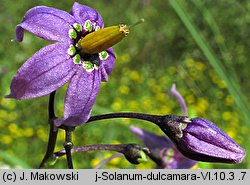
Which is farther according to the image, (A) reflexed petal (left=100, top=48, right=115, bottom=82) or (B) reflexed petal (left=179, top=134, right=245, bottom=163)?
(A) reflexed petal (left=100, top=48, right=115, bottom=82)

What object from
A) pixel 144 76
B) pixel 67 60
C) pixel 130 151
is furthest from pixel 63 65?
pixel 144 76

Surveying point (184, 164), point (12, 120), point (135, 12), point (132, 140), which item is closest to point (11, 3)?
point (135, 12)

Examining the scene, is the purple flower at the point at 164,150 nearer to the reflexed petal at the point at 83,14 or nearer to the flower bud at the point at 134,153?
the flower bud at the point at 134,153

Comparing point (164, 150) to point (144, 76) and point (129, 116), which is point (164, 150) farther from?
point (144, 76)

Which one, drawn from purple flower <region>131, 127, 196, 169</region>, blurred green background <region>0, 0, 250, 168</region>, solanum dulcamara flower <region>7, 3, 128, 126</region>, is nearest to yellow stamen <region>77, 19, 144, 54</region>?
solanum dulcamara flower <region>7, 3, 128, 126</region>

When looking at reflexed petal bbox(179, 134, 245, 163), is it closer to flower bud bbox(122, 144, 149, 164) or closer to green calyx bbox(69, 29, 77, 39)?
flower bud bbox(122, 144, 149, 164)

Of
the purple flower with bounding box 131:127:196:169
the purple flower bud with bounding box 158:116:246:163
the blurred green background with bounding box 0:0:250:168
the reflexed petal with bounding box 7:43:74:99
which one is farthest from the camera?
the blurred green background with bounding box 0:0:250:168

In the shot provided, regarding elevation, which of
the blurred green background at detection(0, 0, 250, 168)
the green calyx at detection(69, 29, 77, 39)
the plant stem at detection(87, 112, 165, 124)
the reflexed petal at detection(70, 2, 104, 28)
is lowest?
the blurred green background at detection(0, 0, 250, 168)

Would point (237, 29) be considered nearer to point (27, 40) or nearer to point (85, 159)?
point (27, 40)
